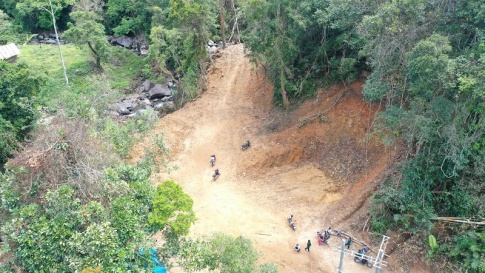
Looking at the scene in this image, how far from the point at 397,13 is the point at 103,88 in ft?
52.3

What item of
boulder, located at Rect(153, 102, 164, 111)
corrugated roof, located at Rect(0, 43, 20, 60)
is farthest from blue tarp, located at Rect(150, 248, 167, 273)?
corrugated roof, located at Rect(0, 43, 20, 60)

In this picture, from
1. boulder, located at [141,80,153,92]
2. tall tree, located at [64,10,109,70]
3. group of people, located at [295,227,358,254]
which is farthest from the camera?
boulder, located at [141,80,153,92]

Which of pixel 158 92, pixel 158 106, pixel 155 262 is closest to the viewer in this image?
pixel 155 262

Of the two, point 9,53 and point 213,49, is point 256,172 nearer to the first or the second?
point 213,49

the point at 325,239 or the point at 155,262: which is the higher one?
the point at 155,262

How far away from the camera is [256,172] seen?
27.0 metres

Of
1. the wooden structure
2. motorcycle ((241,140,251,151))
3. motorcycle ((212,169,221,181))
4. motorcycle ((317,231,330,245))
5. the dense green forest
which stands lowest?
motorcycle ((212,169,221,181))

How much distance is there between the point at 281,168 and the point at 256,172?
5.67 ft

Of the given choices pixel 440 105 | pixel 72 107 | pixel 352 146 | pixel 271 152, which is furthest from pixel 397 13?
pixel 72 107

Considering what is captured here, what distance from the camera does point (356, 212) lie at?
2298cm

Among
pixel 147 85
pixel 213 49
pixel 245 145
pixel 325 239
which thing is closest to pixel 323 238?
pixel 325 239

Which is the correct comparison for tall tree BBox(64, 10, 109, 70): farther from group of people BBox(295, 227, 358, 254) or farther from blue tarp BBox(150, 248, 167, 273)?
group of people BBox(295, 227, 358, 254)

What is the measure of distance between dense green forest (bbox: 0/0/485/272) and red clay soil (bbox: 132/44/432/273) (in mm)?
1856

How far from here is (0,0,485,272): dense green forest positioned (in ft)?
48.4
